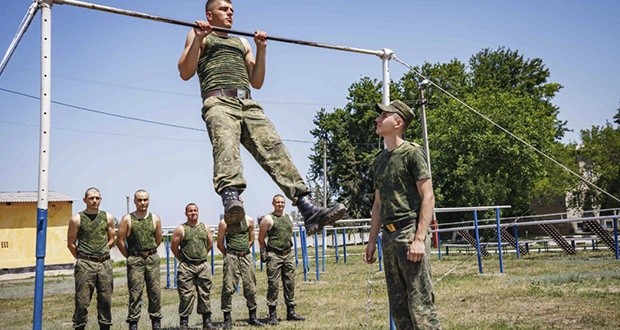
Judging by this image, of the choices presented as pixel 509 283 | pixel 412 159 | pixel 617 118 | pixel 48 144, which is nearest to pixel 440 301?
pixel 509 283

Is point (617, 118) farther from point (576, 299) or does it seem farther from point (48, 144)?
point (48, 144)

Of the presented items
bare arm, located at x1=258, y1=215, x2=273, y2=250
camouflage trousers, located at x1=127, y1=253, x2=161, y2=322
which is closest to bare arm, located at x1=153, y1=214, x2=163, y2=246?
camouflage trousers, located at x1=127, y1=253, x2=161, y2=322

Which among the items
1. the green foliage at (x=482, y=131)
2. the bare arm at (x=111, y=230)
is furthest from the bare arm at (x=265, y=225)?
the green foliage at (x=482, y=131)

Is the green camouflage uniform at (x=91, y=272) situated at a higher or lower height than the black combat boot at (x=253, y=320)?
higher

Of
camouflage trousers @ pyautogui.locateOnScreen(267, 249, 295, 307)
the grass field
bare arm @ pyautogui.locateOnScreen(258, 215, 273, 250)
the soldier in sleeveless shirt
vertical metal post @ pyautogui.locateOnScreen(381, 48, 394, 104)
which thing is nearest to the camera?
the soldier in sleeveless shirt

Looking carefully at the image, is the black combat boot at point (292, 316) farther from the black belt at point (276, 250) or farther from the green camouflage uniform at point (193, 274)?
the green camouflage uniform at point (193, 274)

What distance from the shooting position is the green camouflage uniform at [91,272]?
8.24m

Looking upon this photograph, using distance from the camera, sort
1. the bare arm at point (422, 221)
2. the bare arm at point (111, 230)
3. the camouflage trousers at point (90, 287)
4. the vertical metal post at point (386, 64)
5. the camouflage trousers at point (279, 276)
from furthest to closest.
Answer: the camouflage trousers at point (279, 276) < the bare arm at point (111, 230) < the camouflage trousers at point (90, 287) < the vertical metal post at point (386, 64) < the bare arm at point (422, 221)

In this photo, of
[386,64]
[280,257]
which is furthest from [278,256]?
[386,64]

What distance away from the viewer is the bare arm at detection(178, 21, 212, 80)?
4.14 m

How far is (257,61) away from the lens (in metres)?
4.62

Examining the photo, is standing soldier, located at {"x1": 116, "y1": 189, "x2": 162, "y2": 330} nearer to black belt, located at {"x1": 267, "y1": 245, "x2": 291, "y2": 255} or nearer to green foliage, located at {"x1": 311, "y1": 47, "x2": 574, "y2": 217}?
black belt, located at {"x1": 267, "y1": 245, "x2": 291, "y2": 255}

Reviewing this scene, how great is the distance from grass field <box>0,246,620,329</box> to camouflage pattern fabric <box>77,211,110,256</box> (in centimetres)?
195

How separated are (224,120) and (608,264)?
12305mm
